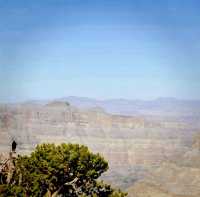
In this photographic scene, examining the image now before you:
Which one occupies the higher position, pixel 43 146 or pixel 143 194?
pixel 43 146

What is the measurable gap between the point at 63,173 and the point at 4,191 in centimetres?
462

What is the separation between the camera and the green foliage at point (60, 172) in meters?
38.1

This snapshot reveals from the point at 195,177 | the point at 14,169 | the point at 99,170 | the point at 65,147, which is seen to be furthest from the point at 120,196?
the point at 195,177

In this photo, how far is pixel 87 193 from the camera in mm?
39656

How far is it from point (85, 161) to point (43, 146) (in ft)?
11.8

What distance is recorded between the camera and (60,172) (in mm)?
38375

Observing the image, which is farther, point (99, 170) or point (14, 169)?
point (99, 170)

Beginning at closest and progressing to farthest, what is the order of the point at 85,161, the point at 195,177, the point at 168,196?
the point at 85,161 → the point at 168,196 → the point at 195,177

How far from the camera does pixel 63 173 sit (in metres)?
38.6

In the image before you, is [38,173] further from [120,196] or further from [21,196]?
[120,196]

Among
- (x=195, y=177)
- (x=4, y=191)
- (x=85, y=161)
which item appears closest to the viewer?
(x=4, y=191)

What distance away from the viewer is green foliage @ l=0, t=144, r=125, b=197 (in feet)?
125

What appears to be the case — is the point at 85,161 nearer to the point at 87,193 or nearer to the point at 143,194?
the point at 87,193

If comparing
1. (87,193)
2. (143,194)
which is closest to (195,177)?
(143,194)
